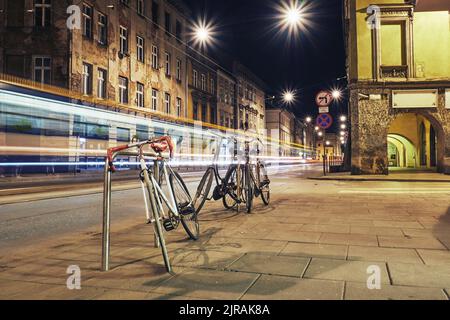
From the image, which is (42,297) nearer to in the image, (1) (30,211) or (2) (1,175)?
(1) (30,211)

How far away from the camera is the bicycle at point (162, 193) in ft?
13.3

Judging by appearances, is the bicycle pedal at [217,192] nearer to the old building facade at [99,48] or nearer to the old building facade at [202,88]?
the old building facade at [99,48]

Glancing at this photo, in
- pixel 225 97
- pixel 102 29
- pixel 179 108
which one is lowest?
pixel 179 108

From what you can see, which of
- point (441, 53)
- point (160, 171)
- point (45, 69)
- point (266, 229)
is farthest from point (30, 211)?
point (441, 53)

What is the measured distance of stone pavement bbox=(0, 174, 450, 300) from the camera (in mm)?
3133

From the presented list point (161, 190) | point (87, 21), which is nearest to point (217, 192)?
point (161, 190)

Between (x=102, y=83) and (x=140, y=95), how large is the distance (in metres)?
4.49

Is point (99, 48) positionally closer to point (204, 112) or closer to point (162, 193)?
point (204, 112)

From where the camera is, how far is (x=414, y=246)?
468cm

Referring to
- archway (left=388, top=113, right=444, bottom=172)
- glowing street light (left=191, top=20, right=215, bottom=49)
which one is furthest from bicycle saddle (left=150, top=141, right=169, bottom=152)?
archway (left=388, top=113, right=444, bottom=172)

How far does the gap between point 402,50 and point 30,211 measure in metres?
19.0

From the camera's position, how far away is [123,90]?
2838 cm

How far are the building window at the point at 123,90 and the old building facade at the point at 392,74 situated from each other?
1594cm

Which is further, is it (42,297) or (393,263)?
(393,263)
